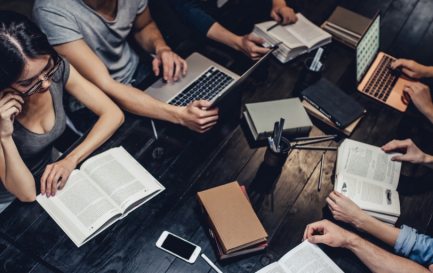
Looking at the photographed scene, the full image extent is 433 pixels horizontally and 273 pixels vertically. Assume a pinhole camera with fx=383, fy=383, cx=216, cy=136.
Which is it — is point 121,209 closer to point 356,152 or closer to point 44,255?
point 44,255

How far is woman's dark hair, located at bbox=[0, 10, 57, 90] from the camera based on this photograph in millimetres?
1352

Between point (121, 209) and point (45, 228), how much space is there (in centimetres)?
29

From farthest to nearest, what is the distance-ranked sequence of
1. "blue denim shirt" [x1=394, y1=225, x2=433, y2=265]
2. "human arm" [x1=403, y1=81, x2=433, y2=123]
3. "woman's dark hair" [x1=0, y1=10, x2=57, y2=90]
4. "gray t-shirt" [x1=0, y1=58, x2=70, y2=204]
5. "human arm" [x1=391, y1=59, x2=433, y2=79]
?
"human arm" [x1=391, y1=59, x2=433, y2=79] → "human arm" [x1=403, y1=81, x2=433, y2=123] → "gray t-shirt" [x1=0, y1=58, x2=70, y2=204] → "blue denim shirt" [x1=394, y1=225, x2=433, y2=265] → "woman's dark hair" [x1=0, y1=10, x2=57, y2=90]

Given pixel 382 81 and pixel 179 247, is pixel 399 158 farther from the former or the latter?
pixel 179 247

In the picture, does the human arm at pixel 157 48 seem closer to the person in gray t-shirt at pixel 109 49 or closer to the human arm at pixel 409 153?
the person in gray t-shirt at pixel 109 49

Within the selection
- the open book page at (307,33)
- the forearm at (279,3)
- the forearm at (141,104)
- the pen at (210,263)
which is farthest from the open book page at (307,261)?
the forearm at (279,3)

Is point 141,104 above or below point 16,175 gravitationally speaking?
above

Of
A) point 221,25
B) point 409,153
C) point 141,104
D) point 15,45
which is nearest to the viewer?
point 15,45

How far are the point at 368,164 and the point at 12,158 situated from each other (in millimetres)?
1466

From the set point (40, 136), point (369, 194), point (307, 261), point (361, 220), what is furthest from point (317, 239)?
point (40, 136)

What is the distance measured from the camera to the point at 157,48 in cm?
211

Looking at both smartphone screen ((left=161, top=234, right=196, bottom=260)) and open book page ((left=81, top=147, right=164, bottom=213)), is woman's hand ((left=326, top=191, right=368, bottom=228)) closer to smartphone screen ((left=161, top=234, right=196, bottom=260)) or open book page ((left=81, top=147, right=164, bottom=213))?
smartphone screen ((left=161, top=234, right=196, bottom=260))

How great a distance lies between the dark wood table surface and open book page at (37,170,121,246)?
40 mm

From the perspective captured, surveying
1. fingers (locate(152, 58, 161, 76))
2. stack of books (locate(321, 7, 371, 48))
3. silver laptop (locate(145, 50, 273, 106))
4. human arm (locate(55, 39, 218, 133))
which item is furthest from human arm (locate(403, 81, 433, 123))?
fingers (locate(152, 58, 161, 76))
